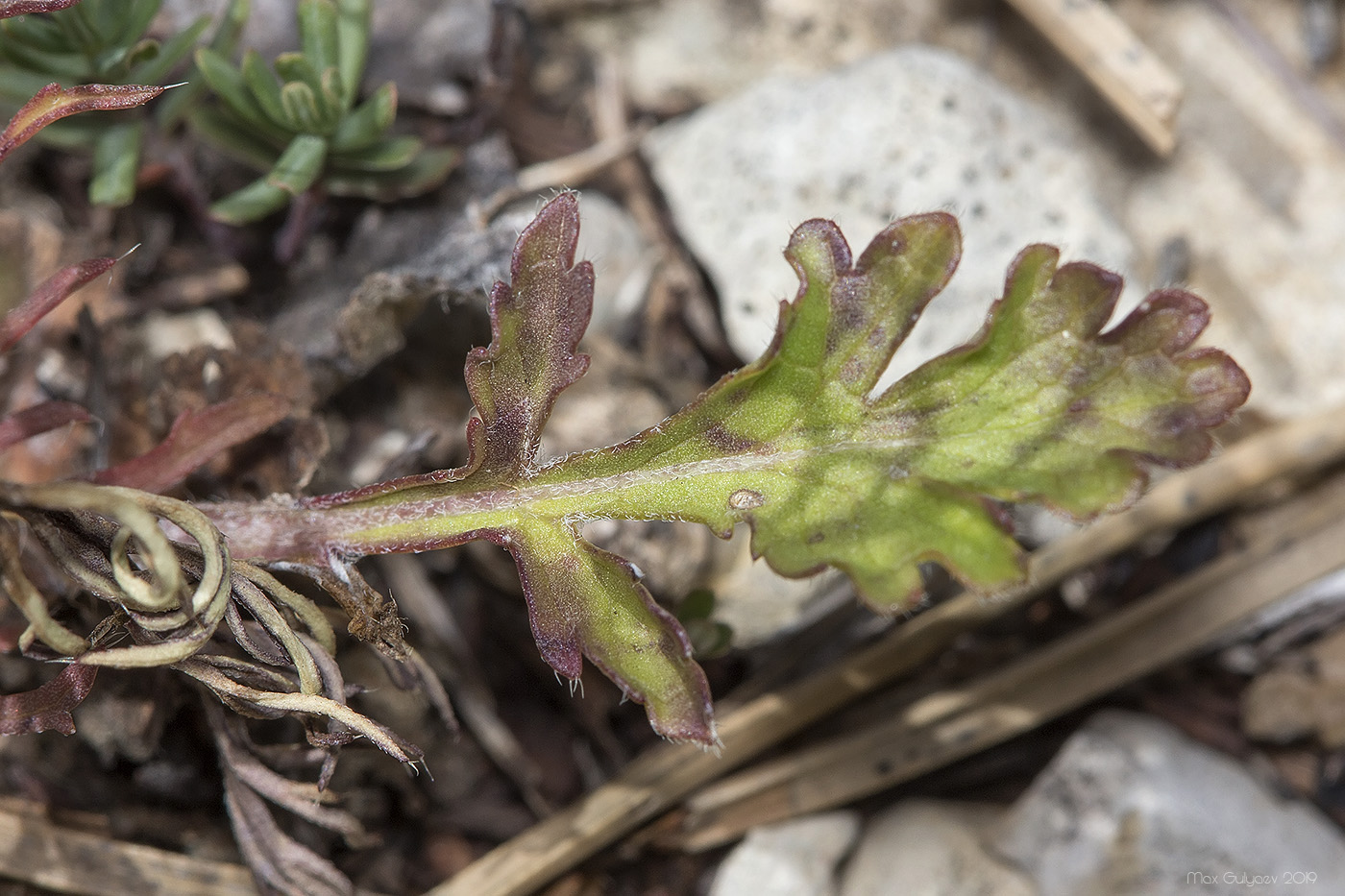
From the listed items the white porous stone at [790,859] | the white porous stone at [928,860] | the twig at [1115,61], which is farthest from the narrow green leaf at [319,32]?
the white porous stone at [928,860]

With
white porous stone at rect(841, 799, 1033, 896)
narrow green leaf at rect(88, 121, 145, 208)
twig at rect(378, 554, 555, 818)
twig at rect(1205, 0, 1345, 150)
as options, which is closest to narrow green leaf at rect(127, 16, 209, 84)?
narrow green leaf at rect(88, 121, 145, 208)

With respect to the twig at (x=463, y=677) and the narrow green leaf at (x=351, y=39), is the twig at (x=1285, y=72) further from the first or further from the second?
the twig at (x=463, y=677)

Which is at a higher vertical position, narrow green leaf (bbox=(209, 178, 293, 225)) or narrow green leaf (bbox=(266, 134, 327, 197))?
narrow green leaf (bbox=(266, 134, 327, 197))

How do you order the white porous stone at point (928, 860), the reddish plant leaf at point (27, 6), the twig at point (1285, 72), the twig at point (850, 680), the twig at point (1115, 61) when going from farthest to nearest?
the twig at point (1285, 72) → the twig at point (1115, 61) → the white porous stone at point (928, 860) → the twig at point (850, 680) → the reddish plant leaf at point (27, 6)

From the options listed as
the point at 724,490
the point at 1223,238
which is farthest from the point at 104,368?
the point at 1223,238

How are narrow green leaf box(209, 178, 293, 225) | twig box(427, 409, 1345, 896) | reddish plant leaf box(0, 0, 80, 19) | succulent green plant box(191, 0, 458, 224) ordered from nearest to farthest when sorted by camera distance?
reddish plant leaf box(0, 0, 80, 19)
succulent green plant box(191, 0, 458, 224)
narrow green leaf box(209, 178, 293, 225)
twig box(427, 409, 1345, 896)

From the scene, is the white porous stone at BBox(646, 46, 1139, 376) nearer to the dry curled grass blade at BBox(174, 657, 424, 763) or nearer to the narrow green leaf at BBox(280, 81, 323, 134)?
the narrow green leaf at BBox(280, 81, 323, 134)
